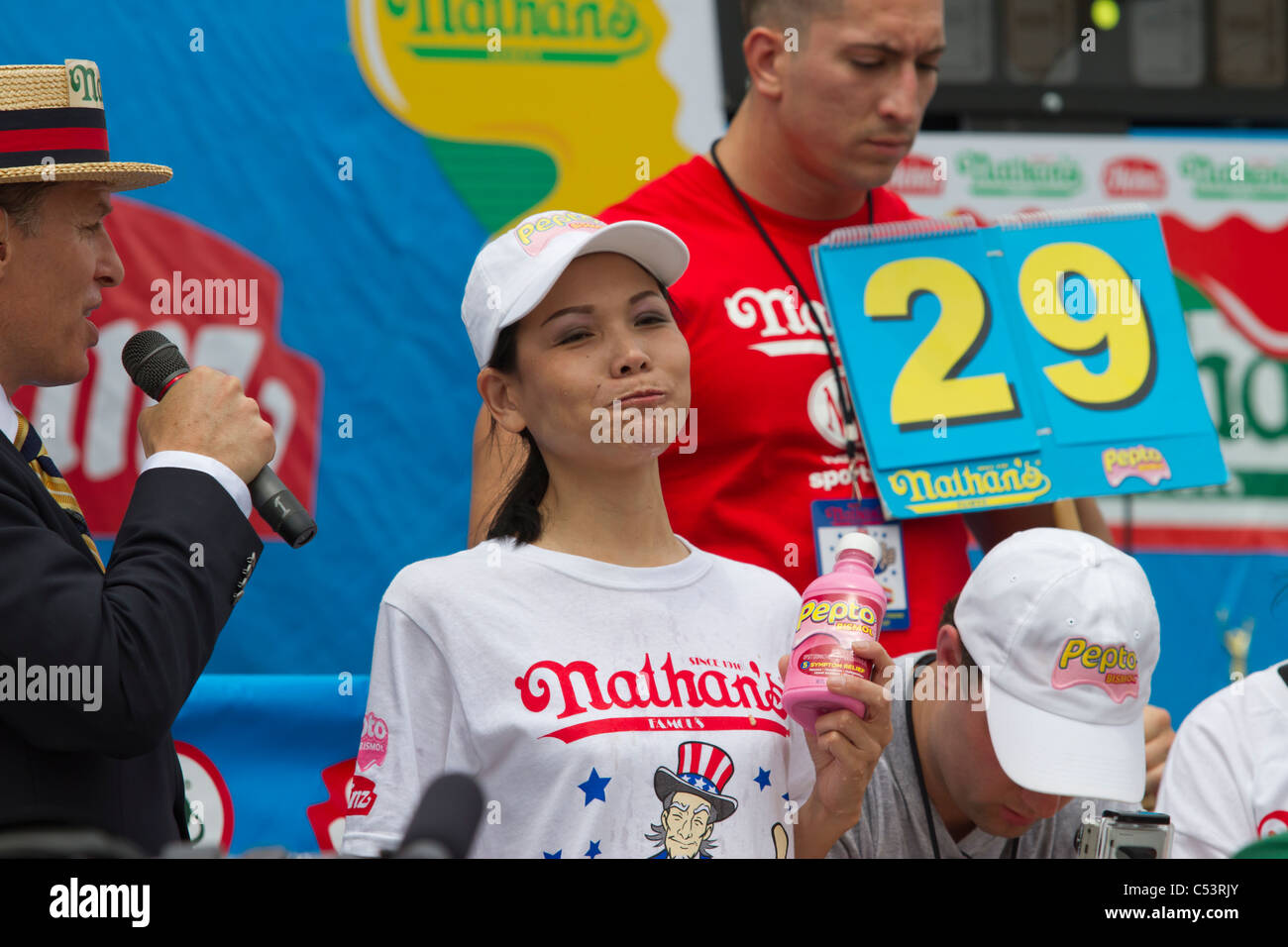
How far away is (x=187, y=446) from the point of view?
5.64 feet

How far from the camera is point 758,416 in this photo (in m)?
2.52

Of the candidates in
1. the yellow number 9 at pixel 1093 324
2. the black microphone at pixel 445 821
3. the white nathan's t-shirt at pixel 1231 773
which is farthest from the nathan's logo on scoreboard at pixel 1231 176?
the black microphone at pixel 445 821

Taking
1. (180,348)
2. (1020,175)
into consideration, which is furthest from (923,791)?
(1020,175)

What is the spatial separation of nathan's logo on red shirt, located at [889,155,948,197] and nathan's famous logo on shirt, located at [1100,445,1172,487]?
1040 mm

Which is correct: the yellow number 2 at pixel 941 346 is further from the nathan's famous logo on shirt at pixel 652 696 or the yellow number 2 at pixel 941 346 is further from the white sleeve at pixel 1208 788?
the nathan's famous logo on shirt at pixel 652 696

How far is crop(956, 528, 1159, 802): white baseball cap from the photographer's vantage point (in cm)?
208

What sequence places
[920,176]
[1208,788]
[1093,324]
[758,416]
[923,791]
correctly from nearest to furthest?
[923,791]
[1208,788]
[758,416]
[1093,324]
[920,176]

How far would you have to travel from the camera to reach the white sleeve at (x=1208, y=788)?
2322 mm

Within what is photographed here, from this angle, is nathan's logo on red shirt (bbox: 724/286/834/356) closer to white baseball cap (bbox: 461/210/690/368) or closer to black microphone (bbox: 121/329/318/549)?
white baseball cap (bbox: 461/210/690/368)

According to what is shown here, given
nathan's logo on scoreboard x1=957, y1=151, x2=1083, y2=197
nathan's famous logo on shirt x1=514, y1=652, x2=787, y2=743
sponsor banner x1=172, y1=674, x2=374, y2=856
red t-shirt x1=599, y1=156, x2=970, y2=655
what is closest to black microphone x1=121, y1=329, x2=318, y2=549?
nathan's famous logo on shirt x1=514, y1=652, x2=787, y2=743

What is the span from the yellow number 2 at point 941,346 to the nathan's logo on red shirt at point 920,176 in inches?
32.7

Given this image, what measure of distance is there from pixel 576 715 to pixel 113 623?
0.53m

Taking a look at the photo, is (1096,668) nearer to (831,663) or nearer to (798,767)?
(798,767)
